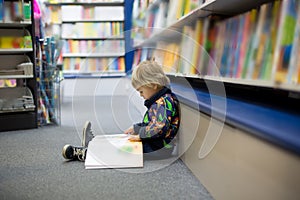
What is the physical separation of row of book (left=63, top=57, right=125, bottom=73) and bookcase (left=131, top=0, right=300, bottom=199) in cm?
331

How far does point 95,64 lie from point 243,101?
4218mm

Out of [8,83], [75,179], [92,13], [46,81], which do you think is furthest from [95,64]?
[75,179]

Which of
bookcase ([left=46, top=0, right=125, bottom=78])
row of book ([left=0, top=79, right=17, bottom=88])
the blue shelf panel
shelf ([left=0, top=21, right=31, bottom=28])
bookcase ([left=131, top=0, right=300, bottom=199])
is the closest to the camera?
the blue shelf panel

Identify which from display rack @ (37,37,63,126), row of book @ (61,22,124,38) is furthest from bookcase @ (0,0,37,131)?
row of book @ (61,22,124,38)

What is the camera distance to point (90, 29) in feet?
16.6

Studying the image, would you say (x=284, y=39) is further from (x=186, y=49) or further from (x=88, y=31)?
(x=88, y=31)

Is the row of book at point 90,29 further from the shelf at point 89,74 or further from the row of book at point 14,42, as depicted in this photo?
the row of book at point 14,42

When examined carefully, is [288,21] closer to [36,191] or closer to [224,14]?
[224,14]

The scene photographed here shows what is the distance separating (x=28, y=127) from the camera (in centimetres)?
252

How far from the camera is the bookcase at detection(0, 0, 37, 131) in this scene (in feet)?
7.94

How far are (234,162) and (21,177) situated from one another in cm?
103

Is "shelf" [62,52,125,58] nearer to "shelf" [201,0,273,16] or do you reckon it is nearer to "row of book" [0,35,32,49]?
"row of book" [0,35,32,49]

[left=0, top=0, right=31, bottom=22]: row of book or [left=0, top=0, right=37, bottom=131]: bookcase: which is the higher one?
[left=0, top=0, right=31, bottom=22]: row of book

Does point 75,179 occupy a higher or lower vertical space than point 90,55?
lower
